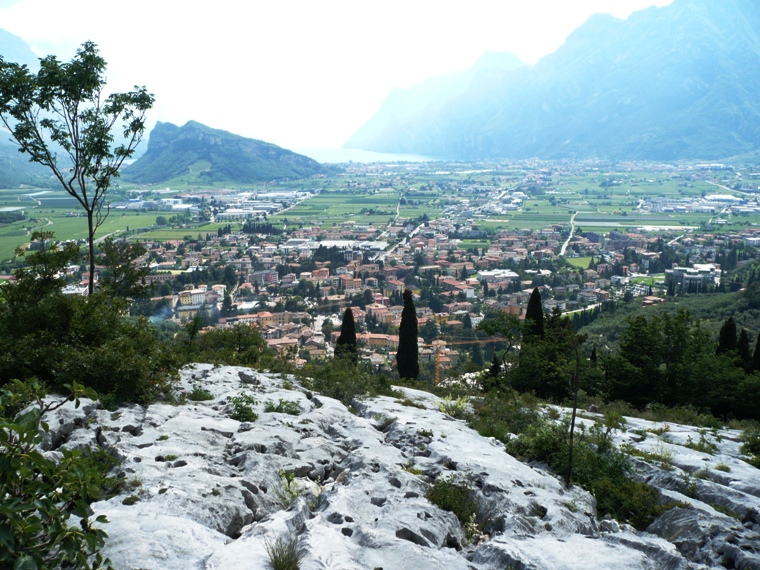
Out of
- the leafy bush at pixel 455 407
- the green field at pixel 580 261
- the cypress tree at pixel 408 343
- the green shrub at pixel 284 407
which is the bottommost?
the green field at pixel 580 261

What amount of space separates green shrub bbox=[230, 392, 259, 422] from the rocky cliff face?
0.17 meters

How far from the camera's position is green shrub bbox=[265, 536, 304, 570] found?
14.9 feet

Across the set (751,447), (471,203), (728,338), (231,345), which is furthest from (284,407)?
(471,203)

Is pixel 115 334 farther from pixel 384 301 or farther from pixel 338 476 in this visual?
pixel 384 301

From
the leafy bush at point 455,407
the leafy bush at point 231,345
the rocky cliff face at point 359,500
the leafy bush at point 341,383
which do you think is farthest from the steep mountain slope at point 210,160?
the rocky cliff face at point 359,500

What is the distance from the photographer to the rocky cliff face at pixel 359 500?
5.05 m

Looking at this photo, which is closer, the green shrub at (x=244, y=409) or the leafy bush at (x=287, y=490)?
the leafy bush at (x=287, y=490)

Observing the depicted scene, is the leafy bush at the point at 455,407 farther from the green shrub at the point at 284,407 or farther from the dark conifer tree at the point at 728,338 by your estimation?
the dark conifer tree at the point at 728,338

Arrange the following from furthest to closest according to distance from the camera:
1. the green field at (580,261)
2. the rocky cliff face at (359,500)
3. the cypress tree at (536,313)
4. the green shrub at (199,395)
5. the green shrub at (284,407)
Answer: the green field at (580,261)
the cypress tree at (536,313)
the green shrub at (199,395)
the green shrub at (284,407)
the rocky cliff face at (359,500)

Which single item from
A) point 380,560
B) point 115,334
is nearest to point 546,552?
point 380,560

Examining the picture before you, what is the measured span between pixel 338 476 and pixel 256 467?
41.2 inches

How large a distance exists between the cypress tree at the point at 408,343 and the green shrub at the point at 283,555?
623 inches

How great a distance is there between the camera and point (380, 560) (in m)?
5.03

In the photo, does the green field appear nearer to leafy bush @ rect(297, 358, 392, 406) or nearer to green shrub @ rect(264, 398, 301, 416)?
leafy bush @ rect(297, 358, 392, 406)
